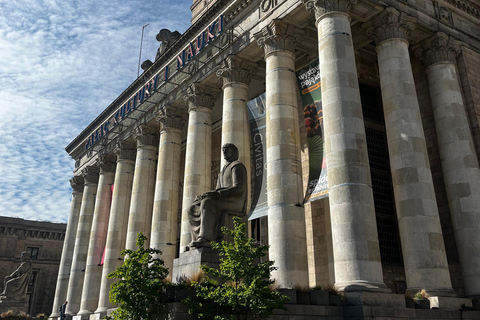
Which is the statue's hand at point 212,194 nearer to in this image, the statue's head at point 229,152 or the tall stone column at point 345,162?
the statue's head at point 229,152

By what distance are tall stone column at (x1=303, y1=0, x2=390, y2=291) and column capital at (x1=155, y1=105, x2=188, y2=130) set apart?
13616 mm

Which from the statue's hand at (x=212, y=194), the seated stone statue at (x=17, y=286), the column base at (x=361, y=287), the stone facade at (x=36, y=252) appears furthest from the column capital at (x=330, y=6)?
the stone facade at (x=36, y=252)

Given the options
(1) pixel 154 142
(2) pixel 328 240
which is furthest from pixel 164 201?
(2) pixel 328 240

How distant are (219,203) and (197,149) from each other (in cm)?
1162

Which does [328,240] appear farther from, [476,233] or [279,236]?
[476,233]

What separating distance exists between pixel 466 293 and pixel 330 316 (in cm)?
732

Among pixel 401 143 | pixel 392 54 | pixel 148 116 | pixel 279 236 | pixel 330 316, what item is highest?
Answer: pixel 148 116

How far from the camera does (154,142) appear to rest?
106ft

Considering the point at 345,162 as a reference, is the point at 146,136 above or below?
above

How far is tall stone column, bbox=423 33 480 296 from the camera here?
17828mm

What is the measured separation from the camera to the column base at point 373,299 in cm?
1356

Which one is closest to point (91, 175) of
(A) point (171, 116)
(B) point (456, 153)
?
(A) point (171, 116)

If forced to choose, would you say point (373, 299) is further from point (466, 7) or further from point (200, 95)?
point (466, 7)

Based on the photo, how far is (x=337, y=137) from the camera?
16141 millimetres
